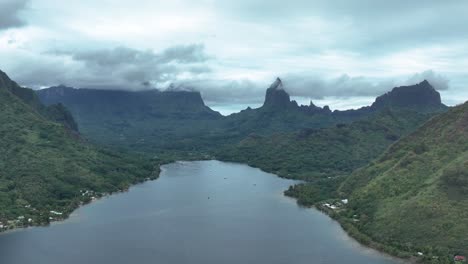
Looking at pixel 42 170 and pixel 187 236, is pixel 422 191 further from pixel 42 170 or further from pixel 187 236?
pixel 42 170

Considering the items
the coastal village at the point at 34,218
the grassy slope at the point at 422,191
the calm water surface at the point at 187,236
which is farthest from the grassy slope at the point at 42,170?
the grassy slope at the point at 422,191

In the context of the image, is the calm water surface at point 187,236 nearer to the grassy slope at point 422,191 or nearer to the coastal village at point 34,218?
the coastal village at point 34,218

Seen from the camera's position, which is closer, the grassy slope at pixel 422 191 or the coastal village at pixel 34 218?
the grassy slope at pixel 422 191

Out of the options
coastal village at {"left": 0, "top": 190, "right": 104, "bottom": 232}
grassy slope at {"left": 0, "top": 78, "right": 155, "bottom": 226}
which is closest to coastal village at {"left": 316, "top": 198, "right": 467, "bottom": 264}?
coastal village at {"left": 0, "top": 190, "right": 104, "bottom": 232}

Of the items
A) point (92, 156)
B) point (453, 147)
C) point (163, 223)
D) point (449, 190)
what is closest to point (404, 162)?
point (453, 147)

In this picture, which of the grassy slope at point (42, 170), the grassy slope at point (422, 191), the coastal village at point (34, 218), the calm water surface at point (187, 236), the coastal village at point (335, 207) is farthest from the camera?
the grassy slope at point (42, 170)

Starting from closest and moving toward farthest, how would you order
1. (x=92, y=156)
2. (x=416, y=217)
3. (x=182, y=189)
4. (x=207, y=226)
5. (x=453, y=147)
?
(x=416, y=217) < (x=207, y=226) < (x=453, y=147) < (x=182, y=189) < (x=92, y=156)

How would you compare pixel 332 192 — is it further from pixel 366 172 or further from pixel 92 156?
pixel 92 156

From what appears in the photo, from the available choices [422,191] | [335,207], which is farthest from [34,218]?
[422,191]
